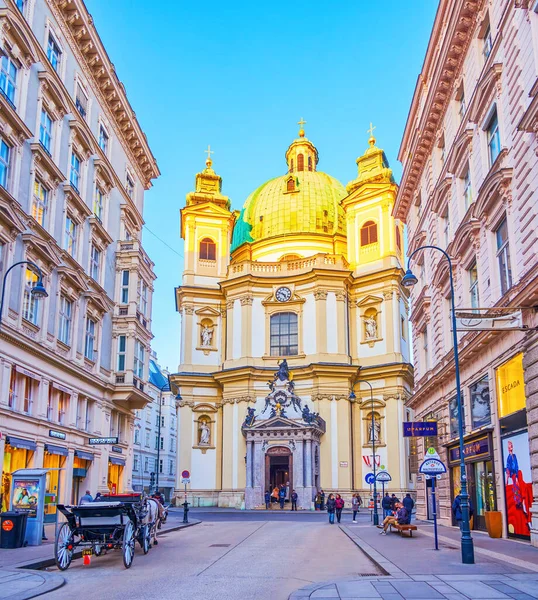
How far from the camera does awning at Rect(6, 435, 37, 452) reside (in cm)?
2611

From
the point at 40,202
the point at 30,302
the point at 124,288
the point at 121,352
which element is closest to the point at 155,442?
the point at 121,352

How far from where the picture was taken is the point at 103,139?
39.9 m

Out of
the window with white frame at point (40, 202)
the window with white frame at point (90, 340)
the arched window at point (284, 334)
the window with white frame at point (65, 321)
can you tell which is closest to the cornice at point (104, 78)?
the window with white frame at point (40, 202)

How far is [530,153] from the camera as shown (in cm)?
1894

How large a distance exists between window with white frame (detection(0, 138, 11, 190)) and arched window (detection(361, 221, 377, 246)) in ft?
132

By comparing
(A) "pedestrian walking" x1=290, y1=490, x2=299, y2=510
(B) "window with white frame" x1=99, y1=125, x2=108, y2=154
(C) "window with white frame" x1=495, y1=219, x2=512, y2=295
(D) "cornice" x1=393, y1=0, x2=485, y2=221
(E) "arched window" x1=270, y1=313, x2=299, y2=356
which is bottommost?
(A) "pedestrian walking" x1=290, y1=490, x2=299, y2=510

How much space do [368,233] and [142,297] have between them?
26.8m

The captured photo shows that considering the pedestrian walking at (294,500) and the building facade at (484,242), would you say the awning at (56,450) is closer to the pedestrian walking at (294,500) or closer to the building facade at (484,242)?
the building facade at (484,242)

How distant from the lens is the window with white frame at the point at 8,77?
26.4 meters

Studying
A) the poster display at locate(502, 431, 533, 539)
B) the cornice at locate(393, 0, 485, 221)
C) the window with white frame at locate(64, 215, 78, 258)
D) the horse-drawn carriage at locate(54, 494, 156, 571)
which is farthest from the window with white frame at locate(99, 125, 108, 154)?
the poster display at locate(502, 431, 533, 539)

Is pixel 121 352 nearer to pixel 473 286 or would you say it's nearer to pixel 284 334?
pixel 473 286

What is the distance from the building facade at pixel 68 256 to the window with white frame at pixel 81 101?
0.51ft

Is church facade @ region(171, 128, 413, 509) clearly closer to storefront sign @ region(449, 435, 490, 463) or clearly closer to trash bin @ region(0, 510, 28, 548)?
storefront sign @ region(449, 435, 490, 463)

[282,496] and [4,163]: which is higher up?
[4,163]
